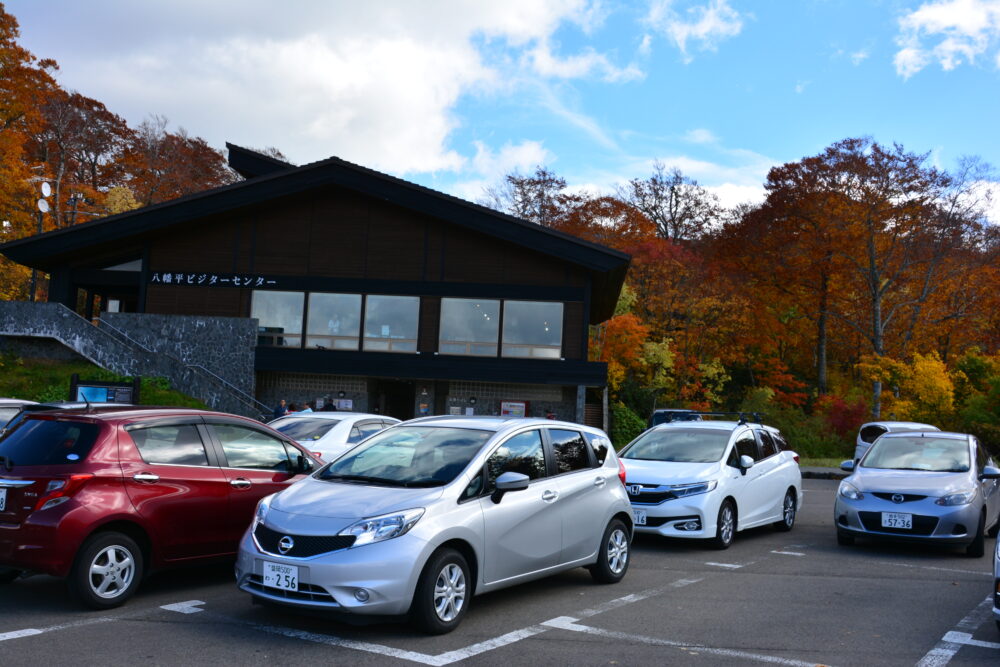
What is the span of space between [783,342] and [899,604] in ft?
137

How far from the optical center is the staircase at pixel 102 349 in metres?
27.6

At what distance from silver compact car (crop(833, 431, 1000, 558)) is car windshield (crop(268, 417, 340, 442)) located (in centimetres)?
736

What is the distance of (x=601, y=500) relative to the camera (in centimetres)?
857

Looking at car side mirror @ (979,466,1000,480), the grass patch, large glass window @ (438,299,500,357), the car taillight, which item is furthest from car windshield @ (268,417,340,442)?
large glass window @ (438,299,500,357)

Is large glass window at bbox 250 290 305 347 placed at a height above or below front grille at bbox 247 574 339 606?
above

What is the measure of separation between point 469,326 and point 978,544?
1994 cm

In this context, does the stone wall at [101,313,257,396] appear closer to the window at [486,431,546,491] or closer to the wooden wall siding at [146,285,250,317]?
the wooden wall siding at [146,285,250,317]

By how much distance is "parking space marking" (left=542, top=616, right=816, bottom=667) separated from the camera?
20.1 feet

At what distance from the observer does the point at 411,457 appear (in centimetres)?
739

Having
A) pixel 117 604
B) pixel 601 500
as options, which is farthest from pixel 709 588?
pixel 117 604

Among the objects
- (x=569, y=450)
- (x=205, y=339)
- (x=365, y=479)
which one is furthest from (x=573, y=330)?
(x=365, y=479)

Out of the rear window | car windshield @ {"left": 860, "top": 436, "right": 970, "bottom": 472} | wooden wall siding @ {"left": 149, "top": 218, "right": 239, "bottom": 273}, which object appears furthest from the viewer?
wooden wall siding @ {"left": 149, "top": 218, "right": 239, "bottom": 273}

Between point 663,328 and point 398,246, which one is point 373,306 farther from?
point 663,328

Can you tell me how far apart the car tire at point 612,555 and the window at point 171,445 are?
3.99m
